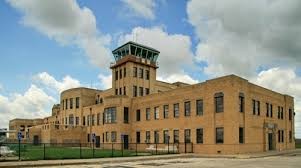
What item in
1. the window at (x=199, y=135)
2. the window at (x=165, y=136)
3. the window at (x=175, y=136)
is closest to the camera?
the window at (x=199, y=135)

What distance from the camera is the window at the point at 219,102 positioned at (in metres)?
38.6

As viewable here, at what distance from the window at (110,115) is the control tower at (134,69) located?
5.15 meters

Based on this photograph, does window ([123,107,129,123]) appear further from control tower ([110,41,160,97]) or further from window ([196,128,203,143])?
window ([196,128,203,143])

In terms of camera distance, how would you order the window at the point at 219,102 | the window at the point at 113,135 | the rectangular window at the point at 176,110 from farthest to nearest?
the window at the point at 113,135
the rectangular window at the point at 176,110
the window at the point at 219,102

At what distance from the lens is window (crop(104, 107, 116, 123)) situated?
53.4 metres

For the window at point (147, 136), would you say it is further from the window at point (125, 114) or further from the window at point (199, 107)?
the window at point (199, 107)

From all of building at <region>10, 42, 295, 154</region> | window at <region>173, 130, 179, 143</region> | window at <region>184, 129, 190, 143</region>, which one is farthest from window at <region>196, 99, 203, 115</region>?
window at <region>173, 130, 179, 143</region>

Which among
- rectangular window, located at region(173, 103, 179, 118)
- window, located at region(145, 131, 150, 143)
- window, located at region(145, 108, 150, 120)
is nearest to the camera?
rectangular window, located at region(173, 103, 179, 118)

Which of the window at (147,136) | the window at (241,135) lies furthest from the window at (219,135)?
the window at (147,136)

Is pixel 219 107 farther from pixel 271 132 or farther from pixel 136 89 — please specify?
pixel 136 89

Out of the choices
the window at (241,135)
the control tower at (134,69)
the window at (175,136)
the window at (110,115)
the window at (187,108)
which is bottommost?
the window at (175,136)

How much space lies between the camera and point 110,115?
5391 cm

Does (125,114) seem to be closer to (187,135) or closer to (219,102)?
(187,135)

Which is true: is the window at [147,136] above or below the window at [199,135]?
below
